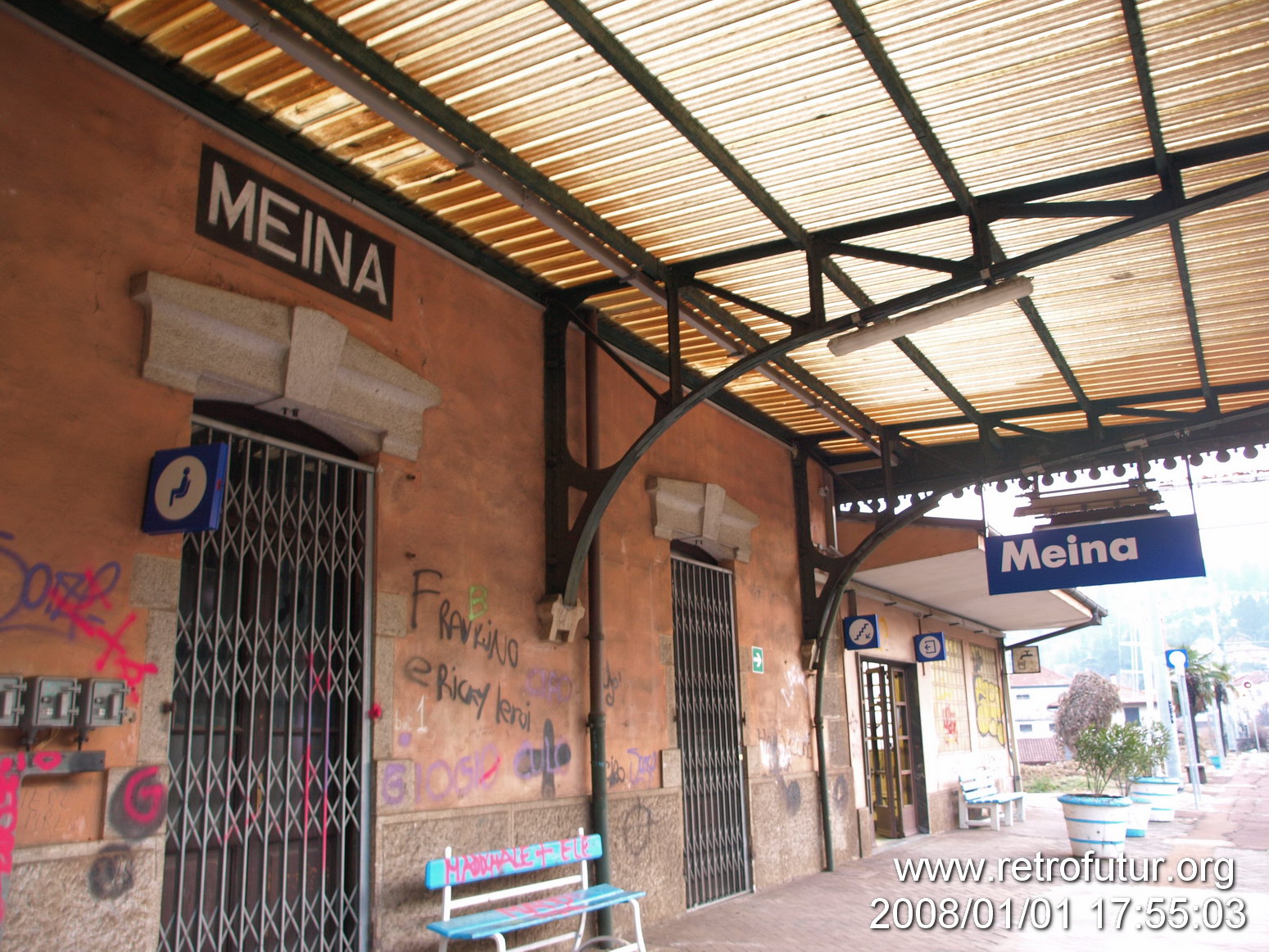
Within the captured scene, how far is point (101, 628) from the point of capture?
13.5ft

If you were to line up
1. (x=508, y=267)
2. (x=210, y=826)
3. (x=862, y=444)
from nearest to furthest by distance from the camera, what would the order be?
(x=210, y=826) < (x=508, y=267) < (x=862, y=444)

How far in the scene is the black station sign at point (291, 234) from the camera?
193 inches

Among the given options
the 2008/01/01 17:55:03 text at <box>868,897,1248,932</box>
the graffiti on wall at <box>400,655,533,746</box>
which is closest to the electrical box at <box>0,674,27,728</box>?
the graffiti on wall at <box>400,655,533,746</box>

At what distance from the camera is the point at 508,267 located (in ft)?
22.4

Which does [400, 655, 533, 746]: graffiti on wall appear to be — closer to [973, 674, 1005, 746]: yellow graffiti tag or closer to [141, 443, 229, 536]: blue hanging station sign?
[141, 443, 229, 536]: blue hanging station sign

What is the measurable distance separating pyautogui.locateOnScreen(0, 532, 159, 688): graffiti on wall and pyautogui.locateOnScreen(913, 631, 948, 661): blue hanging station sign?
37.3 feet

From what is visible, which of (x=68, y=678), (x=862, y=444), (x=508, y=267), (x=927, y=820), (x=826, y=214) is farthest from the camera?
(x=927, y=820)

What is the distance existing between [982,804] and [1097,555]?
7662 mm

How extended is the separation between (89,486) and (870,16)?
397cm

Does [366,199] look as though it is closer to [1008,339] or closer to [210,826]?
[210,826]

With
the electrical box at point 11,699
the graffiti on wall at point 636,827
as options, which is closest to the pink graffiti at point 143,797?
the electrical box at point 11,699

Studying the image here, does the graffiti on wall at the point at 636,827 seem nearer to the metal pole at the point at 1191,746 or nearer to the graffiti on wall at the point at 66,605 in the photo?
the graffiti on wall at the point at 66,605

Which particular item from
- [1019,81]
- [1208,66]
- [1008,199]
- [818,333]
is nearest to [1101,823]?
[818,333]

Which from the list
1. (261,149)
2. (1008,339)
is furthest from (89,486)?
(1008,339)
